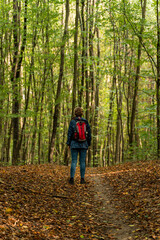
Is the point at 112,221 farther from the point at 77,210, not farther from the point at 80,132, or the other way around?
the point at 80,132

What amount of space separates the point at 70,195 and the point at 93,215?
129cm

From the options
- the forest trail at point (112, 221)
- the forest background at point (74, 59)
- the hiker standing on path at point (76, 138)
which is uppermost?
the forest background at point (74, 59)

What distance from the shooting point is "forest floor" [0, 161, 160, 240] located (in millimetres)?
3602

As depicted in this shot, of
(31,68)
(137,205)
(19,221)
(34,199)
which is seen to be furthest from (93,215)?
(31,68)

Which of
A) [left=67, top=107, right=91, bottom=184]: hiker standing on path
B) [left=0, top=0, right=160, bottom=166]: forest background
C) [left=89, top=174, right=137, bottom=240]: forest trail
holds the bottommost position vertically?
[left=89, top=174, right=137, bottom=240]: forest trail

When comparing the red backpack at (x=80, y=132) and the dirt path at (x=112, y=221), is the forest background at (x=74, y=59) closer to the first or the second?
the red backpack at (x=80, y=132)

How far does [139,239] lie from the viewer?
3.39 meters

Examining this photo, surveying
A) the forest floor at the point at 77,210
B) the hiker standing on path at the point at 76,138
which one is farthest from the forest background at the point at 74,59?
the forest floor at the point at 77,210

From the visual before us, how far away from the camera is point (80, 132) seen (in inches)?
278

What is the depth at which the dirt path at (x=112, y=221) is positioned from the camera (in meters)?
3.73

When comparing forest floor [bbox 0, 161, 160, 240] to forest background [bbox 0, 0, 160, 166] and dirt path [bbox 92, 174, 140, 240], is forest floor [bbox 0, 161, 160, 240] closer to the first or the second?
dirt path [bbox 92, 174, 140, 240]

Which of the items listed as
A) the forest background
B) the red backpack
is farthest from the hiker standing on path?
the forest background

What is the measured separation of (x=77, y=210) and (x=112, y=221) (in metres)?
0.87

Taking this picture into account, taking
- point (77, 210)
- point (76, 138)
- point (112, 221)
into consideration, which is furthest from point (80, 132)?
point (112, 221)
